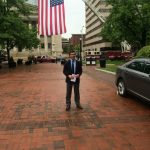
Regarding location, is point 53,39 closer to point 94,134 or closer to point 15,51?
point 15,51

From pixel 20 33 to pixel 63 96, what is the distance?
Result: 1030 inches

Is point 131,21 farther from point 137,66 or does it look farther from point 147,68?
point 147,68

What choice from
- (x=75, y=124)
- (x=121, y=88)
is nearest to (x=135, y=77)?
(x=121, y=88)

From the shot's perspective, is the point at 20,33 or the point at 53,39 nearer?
the point at 20,33

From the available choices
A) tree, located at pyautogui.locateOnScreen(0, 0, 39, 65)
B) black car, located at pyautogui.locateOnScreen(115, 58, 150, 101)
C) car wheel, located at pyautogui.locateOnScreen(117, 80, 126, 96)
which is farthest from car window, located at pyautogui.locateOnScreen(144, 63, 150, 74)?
tree, located at pyautogui.locateOnScreen(0, 0, 39, 65)

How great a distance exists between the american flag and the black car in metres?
4.39

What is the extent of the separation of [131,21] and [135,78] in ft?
96.7

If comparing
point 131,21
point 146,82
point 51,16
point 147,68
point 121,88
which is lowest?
point 121,88

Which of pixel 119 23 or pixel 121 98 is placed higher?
pixel 119 23

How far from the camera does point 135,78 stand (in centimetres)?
1081

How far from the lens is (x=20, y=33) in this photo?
37.9 meters

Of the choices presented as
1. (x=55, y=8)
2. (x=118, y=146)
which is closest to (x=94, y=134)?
(x=118, y=146)

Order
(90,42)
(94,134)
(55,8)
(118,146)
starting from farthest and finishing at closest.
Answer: (90,42) → (55,8) → (94,134) → (118,146)

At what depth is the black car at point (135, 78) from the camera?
9992 mm
